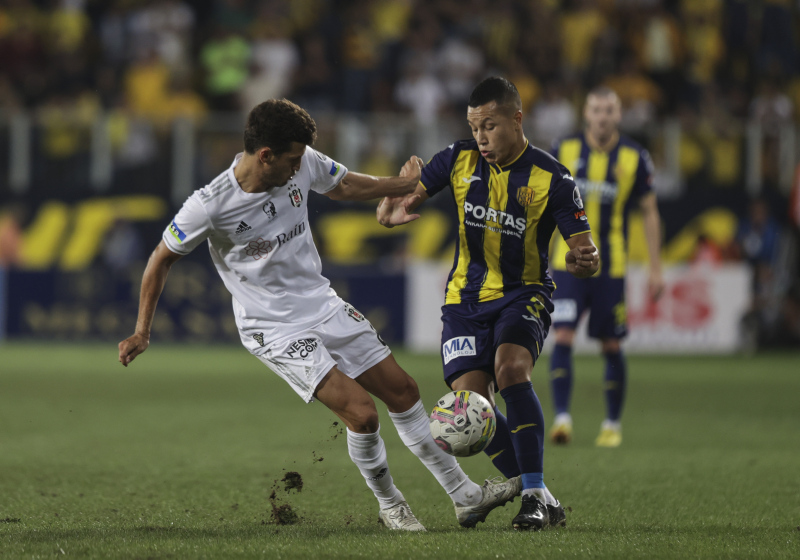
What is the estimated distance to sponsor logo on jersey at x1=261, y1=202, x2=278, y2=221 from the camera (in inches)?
193

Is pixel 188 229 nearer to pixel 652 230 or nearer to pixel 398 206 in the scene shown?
pixel 398 206

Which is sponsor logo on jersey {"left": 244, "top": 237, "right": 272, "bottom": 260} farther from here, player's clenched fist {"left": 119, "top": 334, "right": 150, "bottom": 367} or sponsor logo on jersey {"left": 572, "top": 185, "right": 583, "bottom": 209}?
sponsor logo on jersey {"left": 572, "top": 185, "right": 583, "bottom": 209}

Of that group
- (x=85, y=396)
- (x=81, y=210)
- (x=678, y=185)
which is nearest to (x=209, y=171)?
(x=81, y=210)

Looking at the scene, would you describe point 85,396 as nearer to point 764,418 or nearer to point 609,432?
point 609,432

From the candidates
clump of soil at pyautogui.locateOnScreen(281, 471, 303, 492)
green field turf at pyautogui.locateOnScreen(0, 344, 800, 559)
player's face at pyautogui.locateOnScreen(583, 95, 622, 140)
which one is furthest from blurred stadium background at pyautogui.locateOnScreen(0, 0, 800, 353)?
clump of soil at pyautogui.locateOnScreen(281, 471, 303, 492)

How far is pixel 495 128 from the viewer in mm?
5070

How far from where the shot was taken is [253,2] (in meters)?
19.0

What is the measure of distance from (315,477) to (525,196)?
243 centimetres

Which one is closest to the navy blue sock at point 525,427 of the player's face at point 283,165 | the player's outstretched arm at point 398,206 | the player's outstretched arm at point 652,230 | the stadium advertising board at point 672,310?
the player's outstretched arm at point 398,206

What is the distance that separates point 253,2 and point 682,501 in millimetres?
15040

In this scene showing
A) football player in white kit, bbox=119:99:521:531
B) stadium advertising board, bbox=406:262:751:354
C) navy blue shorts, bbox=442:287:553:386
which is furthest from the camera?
stadium advertising board, bbox=406:262:751:354

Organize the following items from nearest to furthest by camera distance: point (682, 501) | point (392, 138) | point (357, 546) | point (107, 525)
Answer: point (357, 546)
point (107, 525)
point (682, 501)
point (392, 138)

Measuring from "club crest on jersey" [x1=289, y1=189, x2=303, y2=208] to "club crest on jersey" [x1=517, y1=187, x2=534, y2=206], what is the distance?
1033mm

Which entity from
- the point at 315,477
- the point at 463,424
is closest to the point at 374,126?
the point at 315,477
